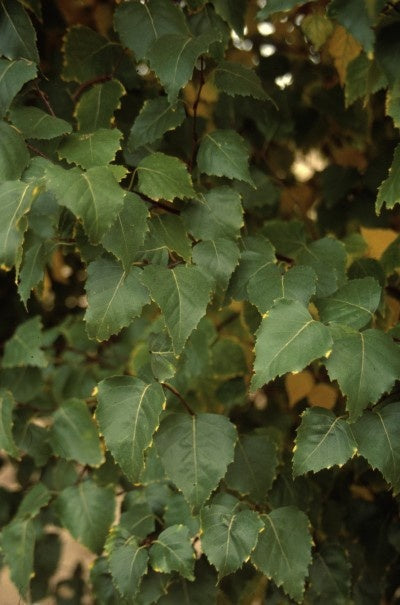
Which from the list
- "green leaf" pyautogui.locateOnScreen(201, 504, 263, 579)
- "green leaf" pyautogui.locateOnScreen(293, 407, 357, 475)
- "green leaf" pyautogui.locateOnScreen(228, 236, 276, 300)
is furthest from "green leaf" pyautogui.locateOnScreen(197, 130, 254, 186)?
"green leaf" pyautogui.locateOnScreen(201, 504, 263, 579)

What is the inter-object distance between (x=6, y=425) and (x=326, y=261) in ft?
1.96

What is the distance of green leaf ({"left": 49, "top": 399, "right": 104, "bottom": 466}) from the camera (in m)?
1.27

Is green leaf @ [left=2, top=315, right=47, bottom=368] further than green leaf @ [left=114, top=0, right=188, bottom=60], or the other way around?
green leaf @ [left=2, top=315, right=47, bottom=368]

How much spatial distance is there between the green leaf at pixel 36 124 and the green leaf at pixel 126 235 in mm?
136

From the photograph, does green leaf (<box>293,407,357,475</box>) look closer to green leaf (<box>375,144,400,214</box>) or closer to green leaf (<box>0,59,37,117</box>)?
green leaf (<box>375,144,400,214</box>)

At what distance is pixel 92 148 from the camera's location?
2.97ft

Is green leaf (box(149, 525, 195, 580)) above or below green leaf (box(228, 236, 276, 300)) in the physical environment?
below

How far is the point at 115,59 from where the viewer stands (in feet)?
3.92

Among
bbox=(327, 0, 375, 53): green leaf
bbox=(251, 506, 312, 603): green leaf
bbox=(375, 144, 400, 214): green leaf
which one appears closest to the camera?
bbox=(327, 0, 375, 53): green leaf

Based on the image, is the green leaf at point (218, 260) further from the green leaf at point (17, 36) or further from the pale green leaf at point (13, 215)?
the green leaf at point (17, 36)

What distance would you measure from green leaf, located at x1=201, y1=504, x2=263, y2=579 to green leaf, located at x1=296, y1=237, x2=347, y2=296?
0.35 meters

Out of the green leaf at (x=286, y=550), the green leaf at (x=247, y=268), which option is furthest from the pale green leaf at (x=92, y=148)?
the green leaf at (x=286, y=550)

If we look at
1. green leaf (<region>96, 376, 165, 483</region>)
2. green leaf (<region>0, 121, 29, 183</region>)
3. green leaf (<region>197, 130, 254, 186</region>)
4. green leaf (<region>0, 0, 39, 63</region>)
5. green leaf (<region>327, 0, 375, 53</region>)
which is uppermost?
green leaf (<region>0, 0, 39, 63</region>)

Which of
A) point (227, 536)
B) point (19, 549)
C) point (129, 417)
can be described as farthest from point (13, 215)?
point (19, 549)
